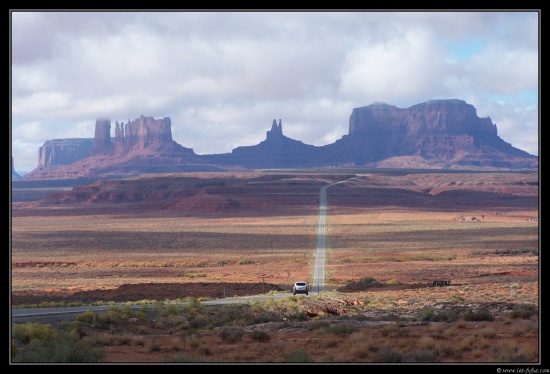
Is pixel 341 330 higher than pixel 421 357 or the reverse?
the reverse

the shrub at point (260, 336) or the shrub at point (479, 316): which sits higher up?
the shrub at point (479, 316)

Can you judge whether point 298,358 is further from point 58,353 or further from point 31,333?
point 31,333

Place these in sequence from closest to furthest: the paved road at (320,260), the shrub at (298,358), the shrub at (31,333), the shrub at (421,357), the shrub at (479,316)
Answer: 1. the shrub at (298,358)
2. the shrub at (421,357)
3. the shrub at (31,333)
4. the shrub at (479,316)
5. the paved road at (320,260)

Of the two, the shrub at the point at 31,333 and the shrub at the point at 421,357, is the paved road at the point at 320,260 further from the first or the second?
the shrub at the point at 421,357

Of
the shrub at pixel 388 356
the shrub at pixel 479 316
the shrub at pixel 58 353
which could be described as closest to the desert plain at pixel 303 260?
the shrub at pixel 388 356

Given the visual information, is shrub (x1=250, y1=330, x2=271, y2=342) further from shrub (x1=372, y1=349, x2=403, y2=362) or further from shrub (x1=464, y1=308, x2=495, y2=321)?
shrub (x1=464, y1=308, x2=495, y2=321)

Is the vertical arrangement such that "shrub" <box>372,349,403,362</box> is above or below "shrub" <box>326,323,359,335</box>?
above

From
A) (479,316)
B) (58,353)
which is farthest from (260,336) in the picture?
(479,316)

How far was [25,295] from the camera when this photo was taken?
35.7 m

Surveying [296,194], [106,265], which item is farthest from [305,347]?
[296,194]

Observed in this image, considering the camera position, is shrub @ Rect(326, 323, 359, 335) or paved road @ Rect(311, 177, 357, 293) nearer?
shrub @ Rect(326, 323, 359, 335)

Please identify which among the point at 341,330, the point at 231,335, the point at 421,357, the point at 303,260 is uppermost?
the point at 421,357

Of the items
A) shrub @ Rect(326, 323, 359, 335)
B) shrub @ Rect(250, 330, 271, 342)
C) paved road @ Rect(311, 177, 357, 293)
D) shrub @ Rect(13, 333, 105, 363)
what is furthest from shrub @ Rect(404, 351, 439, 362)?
paved road @ Rect(311, 177, 357, 293)

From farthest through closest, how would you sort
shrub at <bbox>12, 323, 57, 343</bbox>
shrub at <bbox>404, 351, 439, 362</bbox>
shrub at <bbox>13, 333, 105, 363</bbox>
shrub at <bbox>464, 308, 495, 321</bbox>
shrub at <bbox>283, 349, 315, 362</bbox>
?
shrub at <bbox>464, 308, 495, 321</bbox> < shrub at <bbox>12, 323, 57, 343</bbox> < shrub at <bbox>404, 351, 439, 362</bbox> < shrub at <bbox>13, 333, 105, 363</bbox> < shrub at <bbox>283, 349, 315, 362</bbox>
